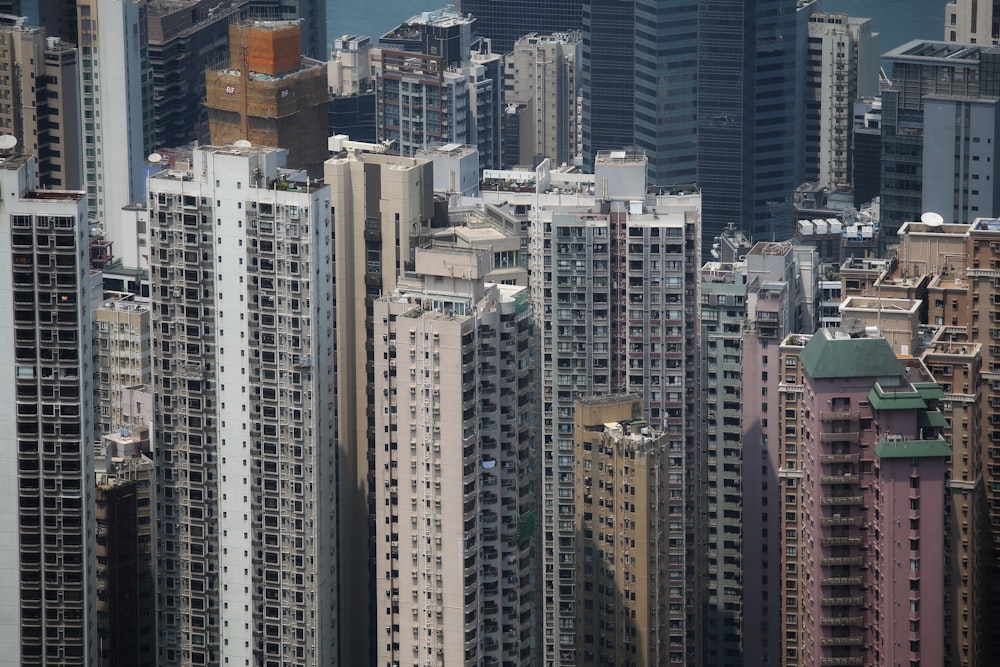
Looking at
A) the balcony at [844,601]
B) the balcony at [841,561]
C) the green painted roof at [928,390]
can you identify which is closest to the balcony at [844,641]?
the balcony at [844,601]

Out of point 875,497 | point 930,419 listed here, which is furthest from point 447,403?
point 930,419

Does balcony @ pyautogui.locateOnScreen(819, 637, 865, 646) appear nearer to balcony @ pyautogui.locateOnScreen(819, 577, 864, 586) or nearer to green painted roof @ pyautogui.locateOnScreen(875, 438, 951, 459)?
balcony @ pyautogui.locateOnScreen(819, 577, 864, 586)

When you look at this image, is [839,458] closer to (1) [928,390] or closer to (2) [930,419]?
(2) [930,419]

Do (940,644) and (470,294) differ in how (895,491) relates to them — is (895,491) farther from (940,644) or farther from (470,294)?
(470,294)

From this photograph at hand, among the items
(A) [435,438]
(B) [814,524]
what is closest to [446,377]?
(A) [435,438]

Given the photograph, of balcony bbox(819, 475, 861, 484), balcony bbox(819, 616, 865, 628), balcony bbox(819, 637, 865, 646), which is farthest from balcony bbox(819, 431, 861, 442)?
balcony bbox(819, 637, 865, 646)
